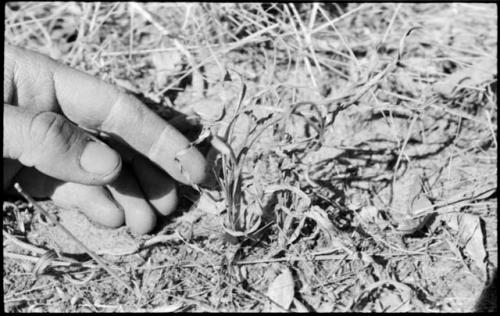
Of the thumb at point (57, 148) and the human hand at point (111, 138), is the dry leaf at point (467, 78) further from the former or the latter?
the thumb at point (57, 148)

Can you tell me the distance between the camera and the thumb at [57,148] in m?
1.57

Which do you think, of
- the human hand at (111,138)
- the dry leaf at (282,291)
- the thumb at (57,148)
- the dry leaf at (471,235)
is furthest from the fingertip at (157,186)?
the dry leaf at (471,235)

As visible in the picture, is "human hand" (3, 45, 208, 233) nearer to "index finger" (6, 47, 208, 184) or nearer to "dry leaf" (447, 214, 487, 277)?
"index finger" (6, 47, 208, 184)

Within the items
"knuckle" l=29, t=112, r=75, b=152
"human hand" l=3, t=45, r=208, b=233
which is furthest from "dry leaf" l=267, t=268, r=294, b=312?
"knuckle" l=29, t=112, r=75, b=152

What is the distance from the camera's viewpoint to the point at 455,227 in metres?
1.74

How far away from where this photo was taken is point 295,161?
5.78ft

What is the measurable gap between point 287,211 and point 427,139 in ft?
1.82

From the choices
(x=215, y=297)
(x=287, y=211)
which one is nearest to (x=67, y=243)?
(x=215, y=297)

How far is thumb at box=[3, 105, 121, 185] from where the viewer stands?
5.16ft

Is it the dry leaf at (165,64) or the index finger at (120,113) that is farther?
the dry leaf at (165,64)

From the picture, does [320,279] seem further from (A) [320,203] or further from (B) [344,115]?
(B) [344,115]

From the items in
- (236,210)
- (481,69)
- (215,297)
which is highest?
(481,69)

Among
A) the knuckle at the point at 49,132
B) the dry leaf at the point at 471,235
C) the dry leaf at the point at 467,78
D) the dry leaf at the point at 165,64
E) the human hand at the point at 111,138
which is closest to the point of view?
the knuckle at the point at 49,132

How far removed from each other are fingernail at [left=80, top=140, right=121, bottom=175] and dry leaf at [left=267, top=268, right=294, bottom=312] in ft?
1.53
